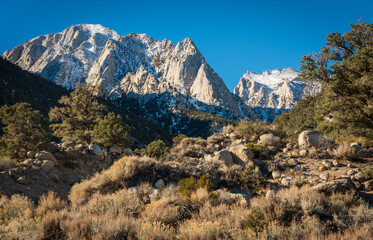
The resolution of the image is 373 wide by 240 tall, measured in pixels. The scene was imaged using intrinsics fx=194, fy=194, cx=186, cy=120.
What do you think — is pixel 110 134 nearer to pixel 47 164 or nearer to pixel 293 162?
pixel 47 164

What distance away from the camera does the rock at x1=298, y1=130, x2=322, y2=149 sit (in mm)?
10562

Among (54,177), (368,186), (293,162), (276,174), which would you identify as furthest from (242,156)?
(54,177)

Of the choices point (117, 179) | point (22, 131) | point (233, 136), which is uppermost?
point (22, 131)

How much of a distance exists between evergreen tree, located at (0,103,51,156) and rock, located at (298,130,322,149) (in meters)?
15.7

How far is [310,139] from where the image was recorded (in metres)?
10.8

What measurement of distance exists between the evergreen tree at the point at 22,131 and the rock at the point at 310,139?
15.7m

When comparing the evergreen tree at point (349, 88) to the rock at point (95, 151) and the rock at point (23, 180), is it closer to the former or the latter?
the rock at point (95, 151)

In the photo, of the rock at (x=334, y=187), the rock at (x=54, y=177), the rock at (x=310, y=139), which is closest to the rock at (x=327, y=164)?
the rock at (x=310, y=139)

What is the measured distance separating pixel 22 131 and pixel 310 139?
60.6 ft

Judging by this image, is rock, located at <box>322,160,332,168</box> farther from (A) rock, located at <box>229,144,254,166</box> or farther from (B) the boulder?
(B) the boulder

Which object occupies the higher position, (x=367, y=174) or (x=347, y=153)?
(x=347, y=153)

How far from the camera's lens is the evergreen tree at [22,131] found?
12750 millimetres

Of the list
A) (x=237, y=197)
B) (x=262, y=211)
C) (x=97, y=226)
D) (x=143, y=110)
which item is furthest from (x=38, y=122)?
(x=143, y=110)

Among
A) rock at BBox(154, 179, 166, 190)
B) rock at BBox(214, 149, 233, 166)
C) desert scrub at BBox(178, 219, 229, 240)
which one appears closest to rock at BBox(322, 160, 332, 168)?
rock at BBox(214, 149, 233, 166)
